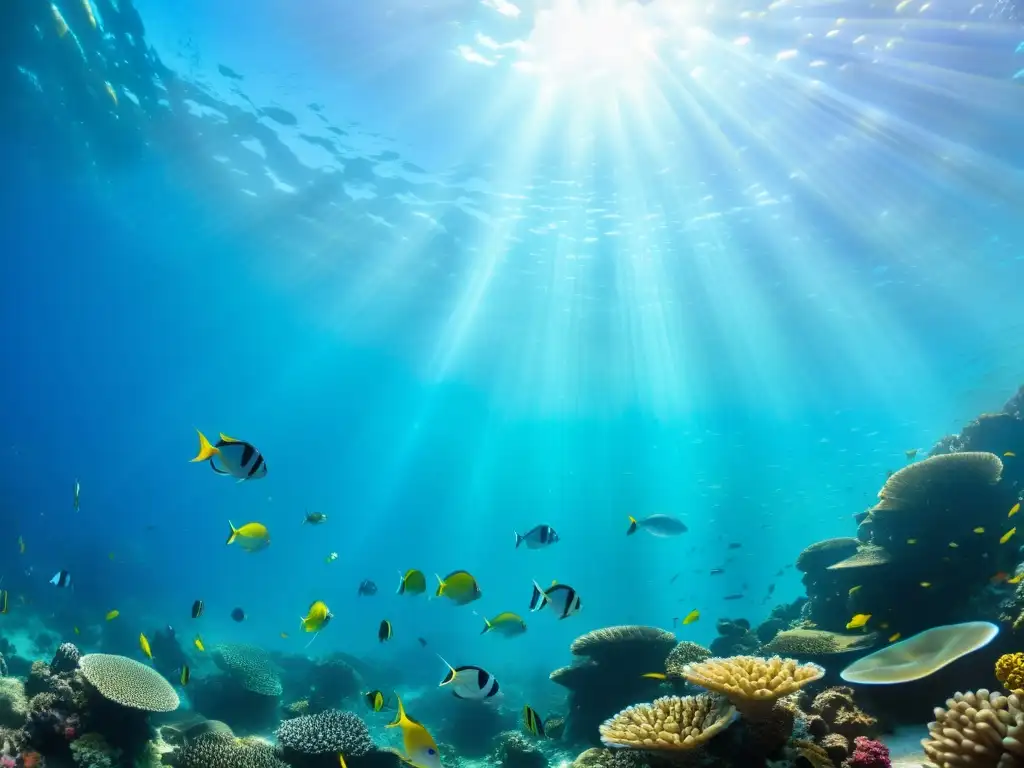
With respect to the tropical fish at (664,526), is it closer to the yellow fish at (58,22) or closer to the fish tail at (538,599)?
the fish tail at (538,599)

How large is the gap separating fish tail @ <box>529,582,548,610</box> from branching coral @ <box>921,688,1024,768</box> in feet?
10.7

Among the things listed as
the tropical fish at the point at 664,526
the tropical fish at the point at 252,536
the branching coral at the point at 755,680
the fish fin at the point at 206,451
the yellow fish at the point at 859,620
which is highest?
the tropical fish at the point at 664,526

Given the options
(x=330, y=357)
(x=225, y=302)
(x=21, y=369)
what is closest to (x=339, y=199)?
(x=225, y=302)

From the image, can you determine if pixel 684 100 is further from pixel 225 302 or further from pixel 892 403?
pixel 225 302

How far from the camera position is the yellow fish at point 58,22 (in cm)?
1768

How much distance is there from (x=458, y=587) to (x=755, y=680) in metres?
3.12

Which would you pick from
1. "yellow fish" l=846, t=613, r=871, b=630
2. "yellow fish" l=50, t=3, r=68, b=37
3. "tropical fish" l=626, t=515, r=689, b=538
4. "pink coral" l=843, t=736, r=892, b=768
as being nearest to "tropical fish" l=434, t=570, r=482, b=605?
"pink coral" l=843, t=736, r=892, b=768

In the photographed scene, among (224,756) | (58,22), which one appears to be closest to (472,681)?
(224,756)

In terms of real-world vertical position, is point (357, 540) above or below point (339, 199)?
above

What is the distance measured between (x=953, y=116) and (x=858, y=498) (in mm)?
55178

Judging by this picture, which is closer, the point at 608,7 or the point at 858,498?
the point at 608,7

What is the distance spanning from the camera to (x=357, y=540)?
138 m

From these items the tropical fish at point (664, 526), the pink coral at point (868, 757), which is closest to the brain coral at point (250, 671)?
the tropical fish at point (664, 526)

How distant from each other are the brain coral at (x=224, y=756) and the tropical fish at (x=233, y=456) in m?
4.38
